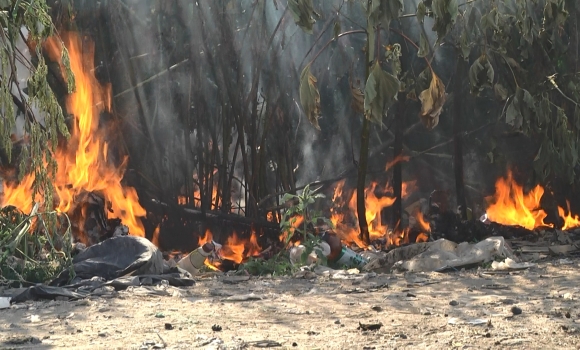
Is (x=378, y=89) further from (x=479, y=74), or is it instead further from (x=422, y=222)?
(x=422, y=222)

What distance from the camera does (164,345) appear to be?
3.90 metres

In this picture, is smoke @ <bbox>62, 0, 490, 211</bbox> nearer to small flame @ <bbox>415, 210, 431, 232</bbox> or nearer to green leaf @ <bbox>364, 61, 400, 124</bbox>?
small flame @ <bbox>415, 210, 431, 232</bbox>

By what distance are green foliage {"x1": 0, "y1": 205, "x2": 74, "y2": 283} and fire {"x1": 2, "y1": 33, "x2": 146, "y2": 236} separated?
1.84 metres

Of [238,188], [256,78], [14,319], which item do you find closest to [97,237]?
[238,188]

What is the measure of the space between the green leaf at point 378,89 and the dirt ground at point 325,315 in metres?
1.32

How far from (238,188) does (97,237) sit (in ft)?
4.75

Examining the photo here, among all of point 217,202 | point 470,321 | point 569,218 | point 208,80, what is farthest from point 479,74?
point 470,321

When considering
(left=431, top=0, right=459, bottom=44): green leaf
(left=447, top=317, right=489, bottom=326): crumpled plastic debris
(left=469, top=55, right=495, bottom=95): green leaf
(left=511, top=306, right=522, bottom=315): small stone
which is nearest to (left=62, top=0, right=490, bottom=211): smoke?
(left=469, top=55, right=495, bottom=95): green leaf

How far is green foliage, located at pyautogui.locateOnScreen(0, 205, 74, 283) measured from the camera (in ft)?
20.1

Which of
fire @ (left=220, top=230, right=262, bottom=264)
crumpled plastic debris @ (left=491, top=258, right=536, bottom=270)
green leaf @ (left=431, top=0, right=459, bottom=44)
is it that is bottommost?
fire @ (left=220, top=230, right=262, bottom=264)

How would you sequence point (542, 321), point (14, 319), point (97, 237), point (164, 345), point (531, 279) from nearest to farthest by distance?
1. point (164, 345)
2. point (542, 321)
3. point (14, 319)
4. point (531, 279)
5. point (97, 237)

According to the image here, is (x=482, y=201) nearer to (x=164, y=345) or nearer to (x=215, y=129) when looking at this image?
(x=215, y=129)

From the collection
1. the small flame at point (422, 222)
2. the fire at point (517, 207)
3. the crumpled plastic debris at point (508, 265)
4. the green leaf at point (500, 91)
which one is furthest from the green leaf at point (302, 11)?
the fire at point (517, 207)

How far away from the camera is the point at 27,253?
21.5 ft
